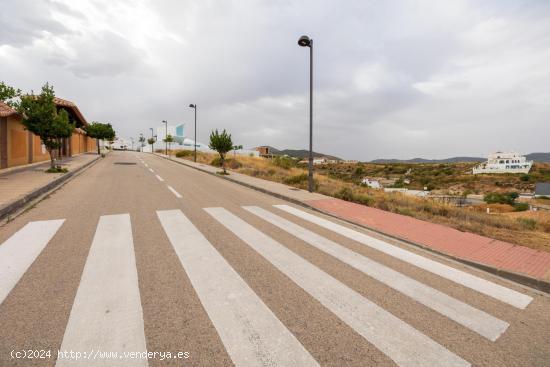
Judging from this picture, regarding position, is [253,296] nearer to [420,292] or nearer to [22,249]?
[420,292]

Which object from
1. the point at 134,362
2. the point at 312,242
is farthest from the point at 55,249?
the point at 312,242

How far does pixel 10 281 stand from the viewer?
125 inches

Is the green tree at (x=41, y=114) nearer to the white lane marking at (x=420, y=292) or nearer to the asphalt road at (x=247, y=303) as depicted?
the asphalt road at (x=247, y=303)

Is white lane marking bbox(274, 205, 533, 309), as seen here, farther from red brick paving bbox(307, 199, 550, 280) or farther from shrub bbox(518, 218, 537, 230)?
shrub bbox(518, 218, 537, 230)

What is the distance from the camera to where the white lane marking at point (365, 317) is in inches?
88.9

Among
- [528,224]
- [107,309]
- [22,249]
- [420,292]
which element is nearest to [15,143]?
[22,249]

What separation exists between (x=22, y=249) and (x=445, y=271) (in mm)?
6495

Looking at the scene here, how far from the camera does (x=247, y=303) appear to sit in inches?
114

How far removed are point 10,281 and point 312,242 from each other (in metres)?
4.26

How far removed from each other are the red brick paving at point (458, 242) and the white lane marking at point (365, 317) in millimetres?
2640

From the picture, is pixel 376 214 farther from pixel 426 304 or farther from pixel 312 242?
pixel 426 304

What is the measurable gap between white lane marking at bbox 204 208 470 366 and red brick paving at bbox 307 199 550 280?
2640 mm

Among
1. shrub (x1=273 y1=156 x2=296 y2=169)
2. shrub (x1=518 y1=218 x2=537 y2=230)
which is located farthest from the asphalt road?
shrub (x1=273 y1=156 x2=296 y2=169)

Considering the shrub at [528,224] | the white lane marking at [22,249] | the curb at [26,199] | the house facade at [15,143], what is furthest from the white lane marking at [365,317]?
the house facade at [15,143]
